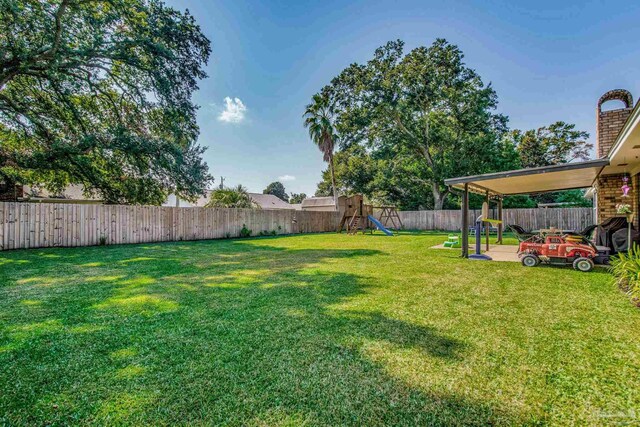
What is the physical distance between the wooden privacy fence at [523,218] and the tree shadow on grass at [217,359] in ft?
57.1

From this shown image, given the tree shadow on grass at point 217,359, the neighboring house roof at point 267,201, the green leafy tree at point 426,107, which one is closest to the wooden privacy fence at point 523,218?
the green leafy tree at point 426,107

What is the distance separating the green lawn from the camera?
1610 millimetres

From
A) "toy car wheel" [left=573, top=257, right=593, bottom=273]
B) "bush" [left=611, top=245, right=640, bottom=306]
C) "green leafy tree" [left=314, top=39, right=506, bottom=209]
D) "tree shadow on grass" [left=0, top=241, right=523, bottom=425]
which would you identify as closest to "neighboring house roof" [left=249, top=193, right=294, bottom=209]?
"green leafy tree" [left=314, top=39, right=506, bottom=209]

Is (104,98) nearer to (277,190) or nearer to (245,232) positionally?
(245,232)

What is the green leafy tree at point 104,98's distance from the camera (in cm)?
837

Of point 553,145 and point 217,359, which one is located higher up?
point 553,145

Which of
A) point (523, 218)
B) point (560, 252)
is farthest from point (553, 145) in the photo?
point (560, 252)

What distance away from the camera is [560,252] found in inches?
229

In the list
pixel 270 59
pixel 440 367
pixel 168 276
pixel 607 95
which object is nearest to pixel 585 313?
pixel 440 367

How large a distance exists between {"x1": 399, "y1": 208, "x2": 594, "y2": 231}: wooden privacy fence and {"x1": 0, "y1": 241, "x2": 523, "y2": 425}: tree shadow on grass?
1741cm

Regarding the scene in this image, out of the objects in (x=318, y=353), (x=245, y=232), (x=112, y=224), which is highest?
(x=112, y=224)

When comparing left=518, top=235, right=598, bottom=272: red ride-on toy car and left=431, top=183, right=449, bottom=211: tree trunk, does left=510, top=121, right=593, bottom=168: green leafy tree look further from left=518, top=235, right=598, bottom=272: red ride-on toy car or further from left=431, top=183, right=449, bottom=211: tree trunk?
left=518, top=235, right=598, bottom=272: red ride-on toy car

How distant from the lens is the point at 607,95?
830 cm

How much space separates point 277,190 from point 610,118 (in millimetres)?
54763
